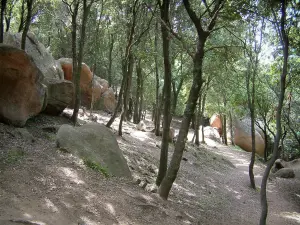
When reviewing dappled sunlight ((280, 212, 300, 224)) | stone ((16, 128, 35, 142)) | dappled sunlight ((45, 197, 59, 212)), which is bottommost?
dappled sunlight ((280, 212, 300, 224))

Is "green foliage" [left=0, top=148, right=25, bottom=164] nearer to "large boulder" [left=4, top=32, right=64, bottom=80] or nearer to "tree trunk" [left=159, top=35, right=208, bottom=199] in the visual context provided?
"tree trunk" [left=159, top=35, right=208, bottom=199]

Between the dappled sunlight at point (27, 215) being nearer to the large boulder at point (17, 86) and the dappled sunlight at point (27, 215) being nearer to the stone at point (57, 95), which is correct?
the large boulder at point (17, 86)

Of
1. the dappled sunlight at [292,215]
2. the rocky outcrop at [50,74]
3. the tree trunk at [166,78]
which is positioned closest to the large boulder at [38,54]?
the rocky outcrop at [50,74]

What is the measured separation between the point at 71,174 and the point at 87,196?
3.23ft

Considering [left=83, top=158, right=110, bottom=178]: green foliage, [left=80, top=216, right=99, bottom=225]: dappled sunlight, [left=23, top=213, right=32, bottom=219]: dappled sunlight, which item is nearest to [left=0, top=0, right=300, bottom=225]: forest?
[left=83, top=158, right=110, bottom=178]: green foliage

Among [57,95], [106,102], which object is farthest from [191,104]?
[106,102]

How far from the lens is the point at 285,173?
18.7 meters

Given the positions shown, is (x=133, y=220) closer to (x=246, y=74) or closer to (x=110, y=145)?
(x=110, y=145)

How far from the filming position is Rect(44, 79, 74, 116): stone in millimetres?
12055

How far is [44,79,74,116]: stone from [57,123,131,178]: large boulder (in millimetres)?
3035

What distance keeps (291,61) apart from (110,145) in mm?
10109

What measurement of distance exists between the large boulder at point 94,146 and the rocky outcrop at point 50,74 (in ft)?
10.1

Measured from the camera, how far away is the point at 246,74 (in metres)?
15.3

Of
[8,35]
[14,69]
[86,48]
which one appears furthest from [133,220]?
[86,48]
